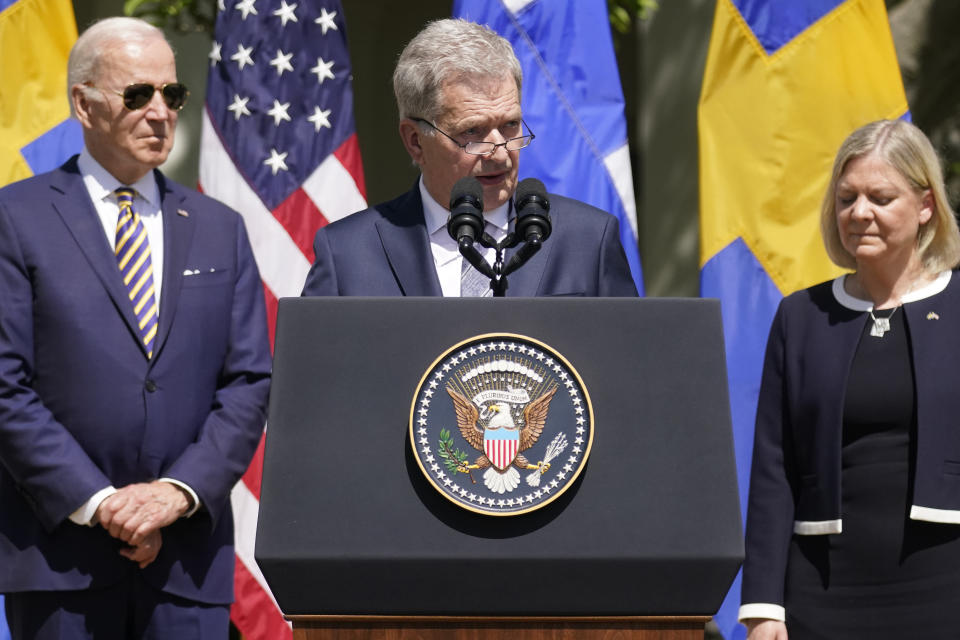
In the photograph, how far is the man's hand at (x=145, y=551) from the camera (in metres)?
3.00

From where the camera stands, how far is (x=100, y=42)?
11.1ft

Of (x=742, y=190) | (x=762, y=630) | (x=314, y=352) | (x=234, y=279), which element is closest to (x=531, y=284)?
(x=314, y=352)

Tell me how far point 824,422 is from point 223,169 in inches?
100

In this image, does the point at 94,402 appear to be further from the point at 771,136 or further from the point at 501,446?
the point at 771,136

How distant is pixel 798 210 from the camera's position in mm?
4375

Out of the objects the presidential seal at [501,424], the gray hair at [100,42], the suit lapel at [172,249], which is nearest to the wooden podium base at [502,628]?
the presidential seal at [501,424]

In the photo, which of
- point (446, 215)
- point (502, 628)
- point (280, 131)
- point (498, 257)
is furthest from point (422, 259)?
point (280, 131)

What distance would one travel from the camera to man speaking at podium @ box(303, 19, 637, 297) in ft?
8.34

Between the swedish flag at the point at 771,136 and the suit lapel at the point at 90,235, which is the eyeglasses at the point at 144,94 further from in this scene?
the swedish flag at the point at 771,136

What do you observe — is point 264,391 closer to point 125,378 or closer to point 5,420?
point 125,378

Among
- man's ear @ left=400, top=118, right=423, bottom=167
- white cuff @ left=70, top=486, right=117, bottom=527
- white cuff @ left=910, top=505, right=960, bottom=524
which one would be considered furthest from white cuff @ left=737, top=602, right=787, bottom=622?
white cuff @ left=70, top=486, right=117, bottom=527

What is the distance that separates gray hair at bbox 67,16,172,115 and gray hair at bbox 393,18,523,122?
3.43 feet

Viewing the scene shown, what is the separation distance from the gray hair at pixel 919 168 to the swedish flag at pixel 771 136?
148cm

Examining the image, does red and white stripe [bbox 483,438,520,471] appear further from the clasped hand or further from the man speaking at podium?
the clasped hand
